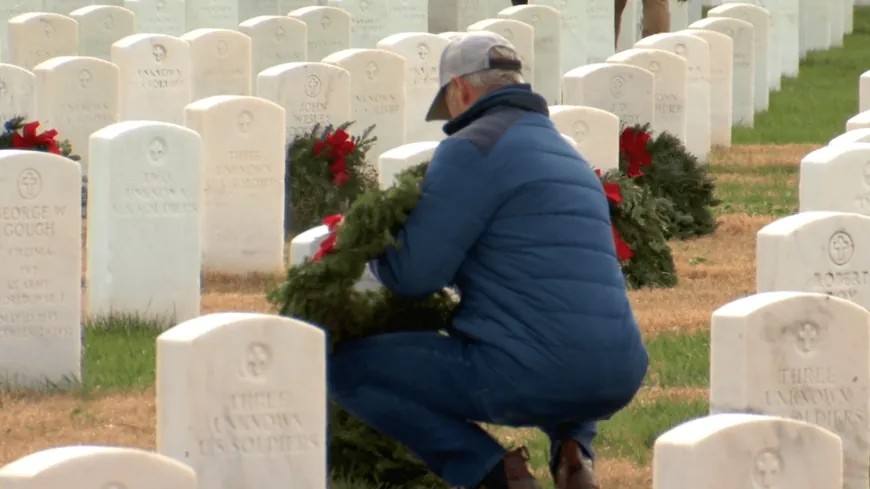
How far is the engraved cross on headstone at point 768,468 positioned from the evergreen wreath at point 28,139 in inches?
248

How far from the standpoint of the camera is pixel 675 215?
1191cm

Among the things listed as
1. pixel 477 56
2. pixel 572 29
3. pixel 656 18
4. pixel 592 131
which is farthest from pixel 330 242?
pixel 656 18

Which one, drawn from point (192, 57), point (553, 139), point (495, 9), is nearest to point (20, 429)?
point (553, 139)

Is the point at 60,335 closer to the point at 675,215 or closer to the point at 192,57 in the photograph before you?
the point at 675,215

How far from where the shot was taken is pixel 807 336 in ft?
Result: 19.4

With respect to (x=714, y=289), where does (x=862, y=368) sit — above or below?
above

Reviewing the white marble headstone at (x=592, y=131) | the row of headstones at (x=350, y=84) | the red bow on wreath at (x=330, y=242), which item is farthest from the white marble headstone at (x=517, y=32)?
the red bow on wreath at (x=330, y=242)

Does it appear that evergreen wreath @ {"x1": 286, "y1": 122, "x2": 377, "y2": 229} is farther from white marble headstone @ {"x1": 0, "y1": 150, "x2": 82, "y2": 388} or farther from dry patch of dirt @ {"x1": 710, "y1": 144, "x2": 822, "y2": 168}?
dry patch of dirt @ {"x1": 710, "y1": 144, "x2": 822, "y2": 168}

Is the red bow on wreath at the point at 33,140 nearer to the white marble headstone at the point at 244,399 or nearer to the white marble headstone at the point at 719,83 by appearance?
the white marble headstone at the point at 244,399

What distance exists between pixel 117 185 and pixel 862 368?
3.64 m

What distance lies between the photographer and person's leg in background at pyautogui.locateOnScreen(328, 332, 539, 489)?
225 inches

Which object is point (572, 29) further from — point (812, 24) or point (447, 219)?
point (447, 219)

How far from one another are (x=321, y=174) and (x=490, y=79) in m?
5.87

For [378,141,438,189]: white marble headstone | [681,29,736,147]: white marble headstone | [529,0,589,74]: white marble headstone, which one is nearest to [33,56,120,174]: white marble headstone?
[378,141,438,189]: white marble headstone
